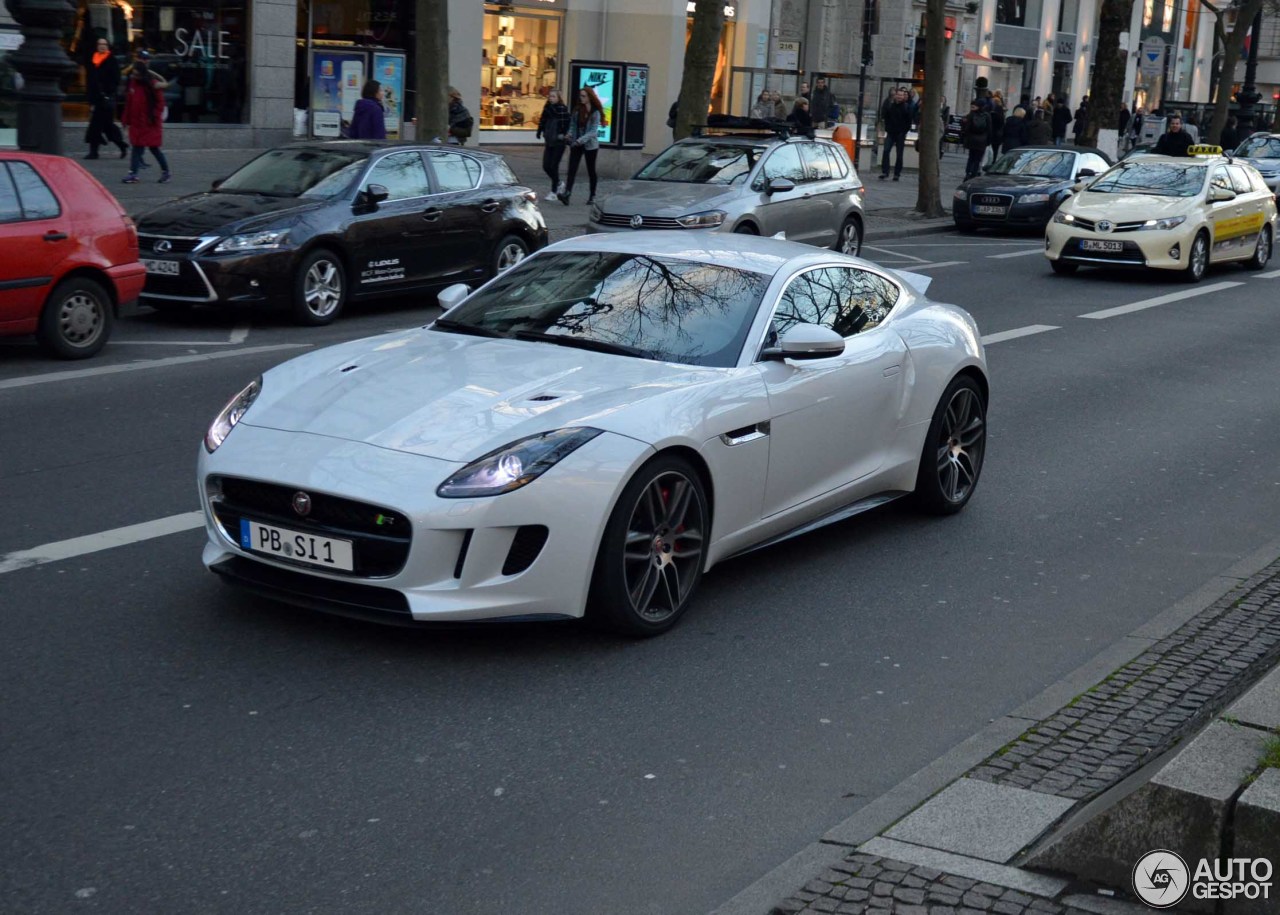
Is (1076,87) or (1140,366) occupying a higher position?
(1076,87)

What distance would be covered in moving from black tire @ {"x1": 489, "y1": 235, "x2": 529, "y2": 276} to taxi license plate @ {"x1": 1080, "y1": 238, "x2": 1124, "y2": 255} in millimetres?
7759

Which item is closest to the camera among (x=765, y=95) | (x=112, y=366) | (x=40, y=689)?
(x=40, y=689)

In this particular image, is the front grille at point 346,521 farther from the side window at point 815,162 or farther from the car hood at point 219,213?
the side window at point 815,162

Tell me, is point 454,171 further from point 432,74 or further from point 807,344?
point 807,344

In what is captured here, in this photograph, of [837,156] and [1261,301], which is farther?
[837,156]

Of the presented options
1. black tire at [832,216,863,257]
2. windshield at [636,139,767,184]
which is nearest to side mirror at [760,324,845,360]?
windshield at [636,139,767,184]

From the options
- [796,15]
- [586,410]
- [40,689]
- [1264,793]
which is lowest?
[40,689]

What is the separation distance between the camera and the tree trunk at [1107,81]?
3591 cm

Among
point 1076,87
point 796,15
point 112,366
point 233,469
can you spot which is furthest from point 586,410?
point 1076,87

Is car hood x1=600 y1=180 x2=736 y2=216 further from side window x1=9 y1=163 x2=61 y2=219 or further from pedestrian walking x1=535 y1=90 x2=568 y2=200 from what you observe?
side window x1=9 y1=163 x2=61 y2=219

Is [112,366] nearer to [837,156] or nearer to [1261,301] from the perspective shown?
[837,156]

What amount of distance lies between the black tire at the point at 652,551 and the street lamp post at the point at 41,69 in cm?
973

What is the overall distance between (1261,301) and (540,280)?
556 inches

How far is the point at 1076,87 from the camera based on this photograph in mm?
71500
